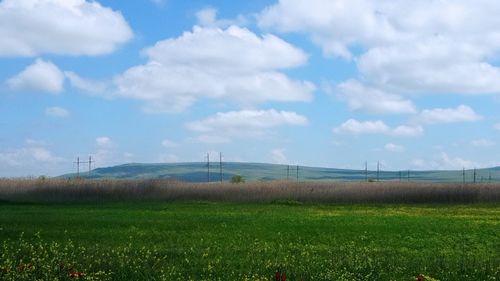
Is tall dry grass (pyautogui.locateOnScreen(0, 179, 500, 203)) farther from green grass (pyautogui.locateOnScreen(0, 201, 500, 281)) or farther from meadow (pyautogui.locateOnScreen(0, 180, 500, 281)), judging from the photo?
green grass (pyautogui.locateOnScreen(0, 201, 500, 281))

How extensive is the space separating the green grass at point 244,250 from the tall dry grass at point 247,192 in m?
29.0

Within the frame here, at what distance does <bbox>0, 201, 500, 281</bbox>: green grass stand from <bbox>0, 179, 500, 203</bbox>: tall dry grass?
2900cm

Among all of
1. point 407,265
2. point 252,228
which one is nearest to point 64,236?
point 252,228

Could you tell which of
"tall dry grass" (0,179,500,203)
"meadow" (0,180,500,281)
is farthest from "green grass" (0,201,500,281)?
"tall dry grass" (0,179,500,203)

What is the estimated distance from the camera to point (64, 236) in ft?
58.0

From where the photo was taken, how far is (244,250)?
14820 mm

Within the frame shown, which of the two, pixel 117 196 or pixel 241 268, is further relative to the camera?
pixel 117 196

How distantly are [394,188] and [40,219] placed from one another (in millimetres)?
36080

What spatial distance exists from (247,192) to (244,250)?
3957cm

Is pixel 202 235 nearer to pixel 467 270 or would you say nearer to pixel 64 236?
pixel 64 236

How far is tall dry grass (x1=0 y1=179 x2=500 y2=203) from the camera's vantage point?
53.2 m

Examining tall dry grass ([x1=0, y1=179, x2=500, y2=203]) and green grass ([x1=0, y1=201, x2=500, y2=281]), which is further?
tall dry grass ([x1=0, y1=179, x2=500, y2=203])

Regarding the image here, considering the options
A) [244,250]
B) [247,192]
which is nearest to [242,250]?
[244,250]

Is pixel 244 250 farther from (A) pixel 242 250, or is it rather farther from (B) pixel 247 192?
(B) pixel 247 192
